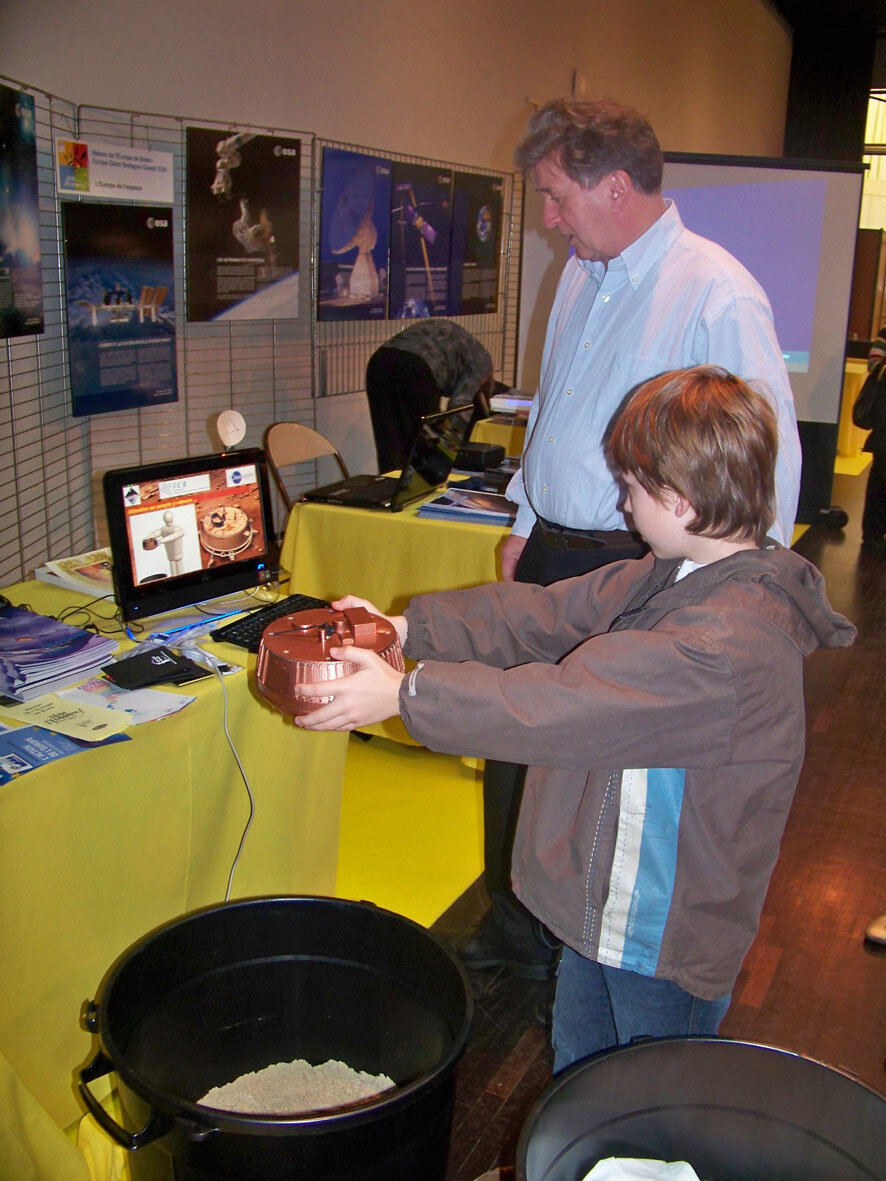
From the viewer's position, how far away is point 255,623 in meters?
2.06

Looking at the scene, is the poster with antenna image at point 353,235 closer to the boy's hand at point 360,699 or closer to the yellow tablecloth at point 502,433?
the yellow tablecloth at point 502,433

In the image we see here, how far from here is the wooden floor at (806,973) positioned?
72.4 inches

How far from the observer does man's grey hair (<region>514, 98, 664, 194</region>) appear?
1.98 metres

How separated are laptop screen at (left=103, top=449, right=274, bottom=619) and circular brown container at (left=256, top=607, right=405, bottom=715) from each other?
732mm

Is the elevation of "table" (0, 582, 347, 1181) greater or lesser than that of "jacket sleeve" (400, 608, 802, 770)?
lesser

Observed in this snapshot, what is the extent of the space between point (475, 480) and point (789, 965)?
5.68ft

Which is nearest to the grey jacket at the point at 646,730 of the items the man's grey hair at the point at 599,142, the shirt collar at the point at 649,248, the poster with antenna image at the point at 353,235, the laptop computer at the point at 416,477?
the shirt collar at the point at 649,248

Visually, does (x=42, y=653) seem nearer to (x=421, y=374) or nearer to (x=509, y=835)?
(x=509, y=835)

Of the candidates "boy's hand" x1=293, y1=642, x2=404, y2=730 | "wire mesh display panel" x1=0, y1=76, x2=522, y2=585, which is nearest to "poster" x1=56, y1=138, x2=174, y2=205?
"wire mesh display panel" x1=0, y1=76, x2=522, y2=585

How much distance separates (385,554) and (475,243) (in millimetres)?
3327

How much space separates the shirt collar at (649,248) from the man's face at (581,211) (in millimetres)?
29

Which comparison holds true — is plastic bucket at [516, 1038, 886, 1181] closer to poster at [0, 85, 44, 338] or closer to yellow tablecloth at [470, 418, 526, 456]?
poster at [0, 85, 44, 338]

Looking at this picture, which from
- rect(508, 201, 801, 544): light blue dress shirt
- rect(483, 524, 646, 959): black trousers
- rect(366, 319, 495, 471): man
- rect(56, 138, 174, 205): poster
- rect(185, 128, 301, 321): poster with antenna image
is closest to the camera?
rect(508, 201, 801, 544): light blue dress shirt

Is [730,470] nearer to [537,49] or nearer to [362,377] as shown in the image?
[362,377]
